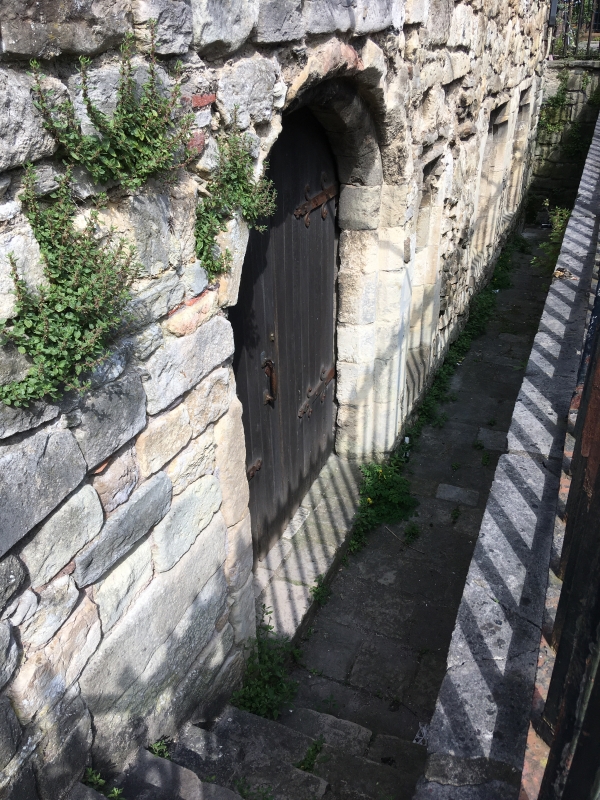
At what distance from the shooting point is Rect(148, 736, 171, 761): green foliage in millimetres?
2439

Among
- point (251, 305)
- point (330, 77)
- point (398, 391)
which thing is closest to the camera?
point (330, 77)

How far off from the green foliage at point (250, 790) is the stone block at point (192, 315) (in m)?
1.74

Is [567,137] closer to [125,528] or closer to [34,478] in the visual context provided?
[125,528]

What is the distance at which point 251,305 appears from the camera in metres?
3.32

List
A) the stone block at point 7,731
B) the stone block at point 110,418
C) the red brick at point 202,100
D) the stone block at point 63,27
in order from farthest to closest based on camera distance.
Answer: the red brick at point 202,100
the stone block at point 110,418
the stone block at point 7,731
the stone block at point 63,27

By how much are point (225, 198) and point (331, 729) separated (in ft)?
8.08

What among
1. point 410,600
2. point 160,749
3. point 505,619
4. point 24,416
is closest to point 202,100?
point 24,416

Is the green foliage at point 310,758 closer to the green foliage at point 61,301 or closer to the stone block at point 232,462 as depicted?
the stone block at point 232,462

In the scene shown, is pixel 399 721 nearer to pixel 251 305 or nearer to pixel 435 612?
pixel 435 612

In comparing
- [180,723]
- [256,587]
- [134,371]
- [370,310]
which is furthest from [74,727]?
[370,310]

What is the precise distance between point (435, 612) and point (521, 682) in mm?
1817

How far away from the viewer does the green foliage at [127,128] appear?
157 centimetres

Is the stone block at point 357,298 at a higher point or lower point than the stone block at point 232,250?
lower


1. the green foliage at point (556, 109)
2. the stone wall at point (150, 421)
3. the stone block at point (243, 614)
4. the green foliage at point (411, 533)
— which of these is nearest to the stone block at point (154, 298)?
the stone wall at point (150, 421)
